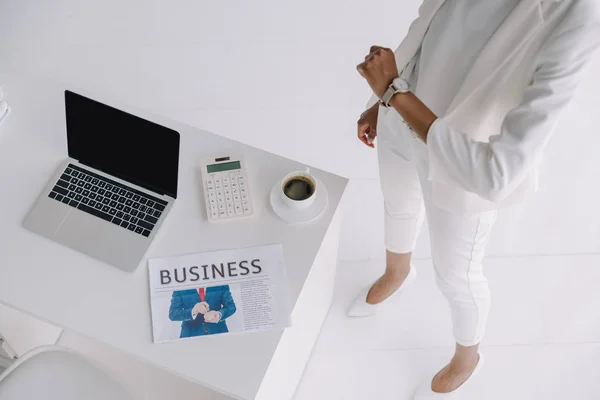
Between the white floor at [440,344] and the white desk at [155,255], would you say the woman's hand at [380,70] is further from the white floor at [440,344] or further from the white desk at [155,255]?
the white floor at [440,344]

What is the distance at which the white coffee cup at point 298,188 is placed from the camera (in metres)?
1.50

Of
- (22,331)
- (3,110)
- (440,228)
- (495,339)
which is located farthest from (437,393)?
(3,110)

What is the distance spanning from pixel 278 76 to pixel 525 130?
62.2 inches

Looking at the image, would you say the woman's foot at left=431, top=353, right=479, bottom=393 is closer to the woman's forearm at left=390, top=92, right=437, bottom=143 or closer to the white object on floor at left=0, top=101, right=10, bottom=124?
the woman's forearm at left=390, top=92, right=437, bottom=143

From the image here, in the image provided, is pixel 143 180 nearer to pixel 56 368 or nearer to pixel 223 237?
pixel 223 237

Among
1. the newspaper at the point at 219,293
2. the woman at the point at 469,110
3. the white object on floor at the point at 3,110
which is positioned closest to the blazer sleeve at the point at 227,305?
the newspaper at the point at 219,293

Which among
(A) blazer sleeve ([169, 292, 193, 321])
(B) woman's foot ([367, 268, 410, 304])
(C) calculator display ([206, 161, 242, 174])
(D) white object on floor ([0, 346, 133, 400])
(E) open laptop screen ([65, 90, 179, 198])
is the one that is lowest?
(B) woman's foot ([367, 268, 410, 304])

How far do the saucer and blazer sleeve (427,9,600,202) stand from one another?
1.08ft

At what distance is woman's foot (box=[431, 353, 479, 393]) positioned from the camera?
6.31 feet

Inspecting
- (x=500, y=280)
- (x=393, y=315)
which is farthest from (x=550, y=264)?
(x=393, y=315)

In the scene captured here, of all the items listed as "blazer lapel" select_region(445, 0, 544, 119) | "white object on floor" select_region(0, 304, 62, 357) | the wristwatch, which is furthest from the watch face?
"white object on floor" select_region(0, 304, 62, 357)

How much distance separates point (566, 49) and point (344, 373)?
127cm

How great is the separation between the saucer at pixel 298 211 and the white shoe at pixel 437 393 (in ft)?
2.59

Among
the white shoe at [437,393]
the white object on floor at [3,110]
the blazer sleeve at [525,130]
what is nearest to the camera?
the blazer sleeve at [525,130]
